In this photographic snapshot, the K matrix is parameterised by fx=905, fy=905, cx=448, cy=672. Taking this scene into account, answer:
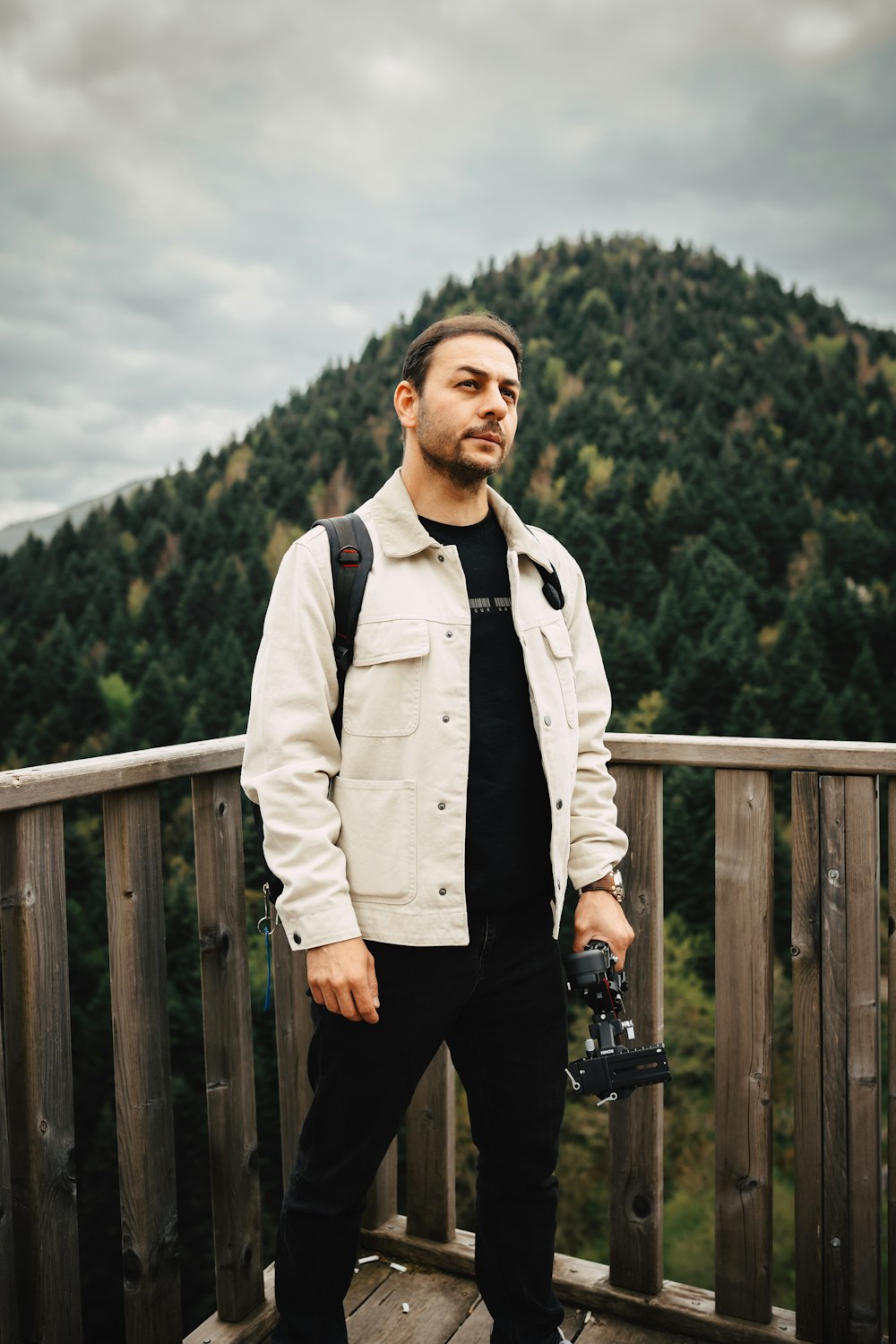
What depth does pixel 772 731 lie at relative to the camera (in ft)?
88.0

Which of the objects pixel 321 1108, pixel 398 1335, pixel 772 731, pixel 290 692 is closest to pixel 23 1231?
pixel 321 1108

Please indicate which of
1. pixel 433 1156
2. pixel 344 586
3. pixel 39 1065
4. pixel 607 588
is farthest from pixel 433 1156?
pixel 607 588

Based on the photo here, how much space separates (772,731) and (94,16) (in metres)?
38.6

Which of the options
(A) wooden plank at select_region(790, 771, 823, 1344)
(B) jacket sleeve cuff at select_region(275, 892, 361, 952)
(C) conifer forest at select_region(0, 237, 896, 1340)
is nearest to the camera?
(B) jacket sleeve cuff at select_region(275, 892, 361, 952)

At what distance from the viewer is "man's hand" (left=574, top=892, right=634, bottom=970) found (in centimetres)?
150

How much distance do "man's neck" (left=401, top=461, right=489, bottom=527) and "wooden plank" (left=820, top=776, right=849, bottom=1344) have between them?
79 centimetres

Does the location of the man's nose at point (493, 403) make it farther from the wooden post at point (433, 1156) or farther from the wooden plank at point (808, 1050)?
the wooden post at point (433, 1156)

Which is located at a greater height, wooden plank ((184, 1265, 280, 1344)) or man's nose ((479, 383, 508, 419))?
man's nose ((479, 383, 508, 419))

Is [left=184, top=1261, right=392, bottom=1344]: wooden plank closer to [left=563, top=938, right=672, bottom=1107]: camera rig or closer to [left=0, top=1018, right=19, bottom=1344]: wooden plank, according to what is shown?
[left=0, top=1018, right=19, bottom=1344]: wooden plank

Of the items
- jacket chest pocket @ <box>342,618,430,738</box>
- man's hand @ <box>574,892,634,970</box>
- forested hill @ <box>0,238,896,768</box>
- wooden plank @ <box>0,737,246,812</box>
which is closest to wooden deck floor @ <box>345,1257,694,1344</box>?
man's hand @ <box>574,892,634,970</box>

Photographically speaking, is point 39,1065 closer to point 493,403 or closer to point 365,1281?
point 365,1281

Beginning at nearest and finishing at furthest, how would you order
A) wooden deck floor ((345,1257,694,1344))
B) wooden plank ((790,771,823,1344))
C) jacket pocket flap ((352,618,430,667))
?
1. jacket pocket flap ((352,618,430,667))
2. wooden plank ((790,771,823,1344))
3. wooden deck floor ((345,1257,694,1344))

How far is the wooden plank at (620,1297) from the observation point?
170cm

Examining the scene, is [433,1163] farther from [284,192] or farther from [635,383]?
[284,192]
